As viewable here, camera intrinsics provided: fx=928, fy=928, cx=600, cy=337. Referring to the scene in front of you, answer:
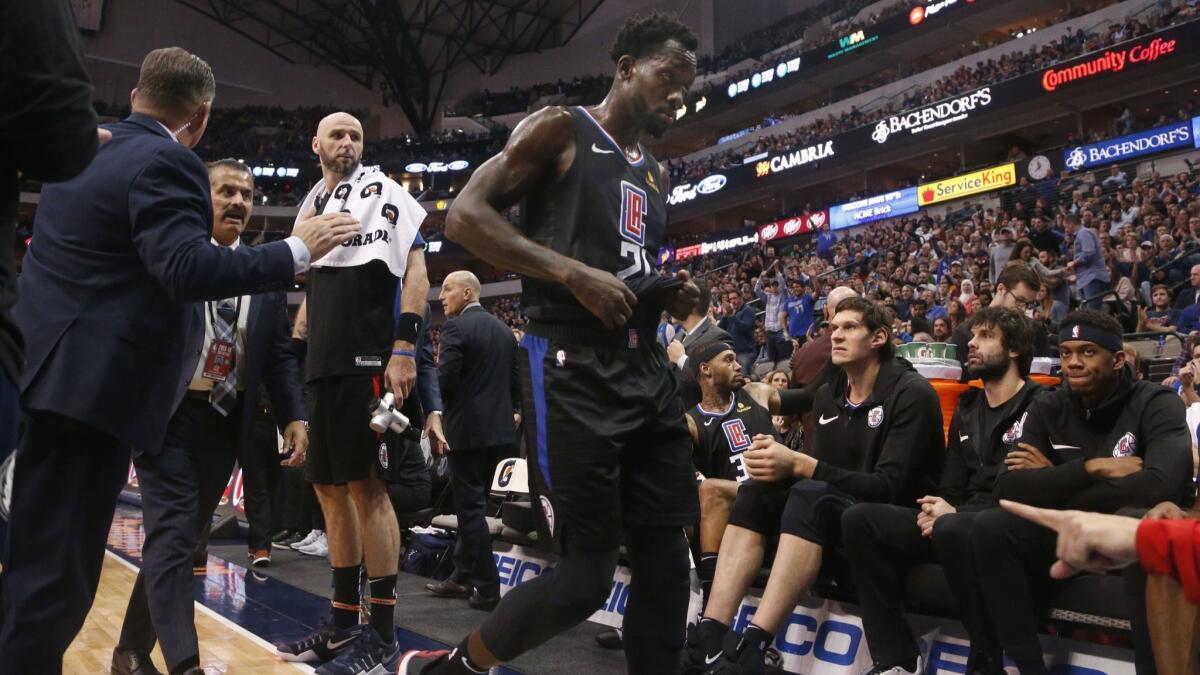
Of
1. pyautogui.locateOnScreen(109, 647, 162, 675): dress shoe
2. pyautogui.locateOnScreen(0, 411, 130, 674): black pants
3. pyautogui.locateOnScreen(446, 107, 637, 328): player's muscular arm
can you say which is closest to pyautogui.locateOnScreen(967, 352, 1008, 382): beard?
pyautogui.locateOnScreen(446, 107, 637, 328): player's muscular arm

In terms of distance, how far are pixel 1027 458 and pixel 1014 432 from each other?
33cm

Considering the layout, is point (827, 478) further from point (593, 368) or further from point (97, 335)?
point (97, 335)

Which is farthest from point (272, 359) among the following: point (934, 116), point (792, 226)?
point (792, 226)

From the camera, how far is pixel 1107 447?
10.9 feet

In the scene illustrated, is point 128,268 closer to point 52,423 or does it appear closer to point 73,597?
point 52,423

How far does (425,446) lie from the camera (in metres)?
6.71

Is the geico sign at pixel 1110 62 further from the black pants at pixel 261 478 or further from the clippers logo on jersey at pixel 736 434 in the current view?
the black pants at pixel 261 478

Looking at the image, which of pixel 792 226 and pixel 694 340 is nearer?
pixel 694 340

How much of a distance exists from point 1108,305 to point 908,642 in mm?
8707

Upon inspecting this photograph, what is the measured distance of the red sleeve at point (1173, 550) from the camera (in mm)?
1432

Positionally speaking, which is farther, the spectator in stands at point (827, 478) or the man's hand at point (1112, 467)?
the spectator in stands at point (827, 478)

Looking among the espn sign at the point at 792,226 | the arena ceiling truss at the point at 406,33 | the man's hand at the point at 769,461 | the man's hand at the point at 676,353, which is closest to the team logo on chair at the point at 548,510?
the man's hand at the point at 769,461

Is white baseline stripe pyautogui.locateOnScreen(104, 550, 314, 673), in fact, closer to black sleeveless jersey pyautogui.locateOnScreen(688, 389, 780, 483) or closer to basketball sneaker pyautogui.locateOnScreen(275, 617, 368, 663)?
basketball sneaker pyautogui.locateOnScreen(275, 617, 368, 663)

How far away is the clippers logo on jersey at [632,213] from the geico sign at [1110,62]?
21.6 meters
